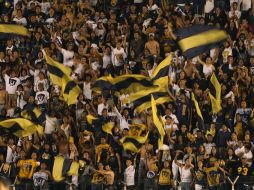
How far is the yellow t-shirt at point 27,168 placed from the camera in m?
22.1

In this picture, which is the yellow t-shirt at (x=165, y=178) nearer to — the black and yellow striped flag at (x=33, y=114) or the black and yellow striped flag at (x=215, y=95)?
the black and yellow striped flag at (x=215, y=95)

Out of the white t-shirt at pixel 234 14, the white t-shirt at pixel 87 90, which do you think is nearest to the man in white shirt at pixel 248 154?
the white t-shirt at pixel 87 90

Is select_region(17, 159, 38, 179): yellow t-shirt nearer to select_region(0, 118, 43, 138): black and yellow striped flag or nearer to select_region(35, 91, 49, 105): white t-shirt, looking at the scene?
select_region(0, 118, 43, 138): black and yellow striped flag

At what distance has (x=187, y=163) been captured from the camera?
21.2 m

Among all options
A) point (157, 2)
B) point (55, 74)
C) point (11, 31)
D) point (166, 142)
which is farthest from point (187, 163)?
point (157, 2)

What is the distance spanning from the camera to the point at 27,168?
72.9 ft

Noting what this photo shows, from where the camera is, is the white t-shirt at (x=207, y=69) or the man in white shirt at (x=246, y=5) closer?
the white t-shirt at (x=207, y=69)

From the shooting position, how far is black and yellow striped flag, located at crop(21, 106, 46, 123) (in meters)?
23.2

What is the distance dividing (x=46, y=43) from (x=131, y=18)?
2612 millimetres

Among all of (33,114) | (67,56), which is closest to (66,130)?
(33,114)

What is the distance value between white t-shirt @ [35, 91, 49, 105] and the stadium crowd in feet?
0.10

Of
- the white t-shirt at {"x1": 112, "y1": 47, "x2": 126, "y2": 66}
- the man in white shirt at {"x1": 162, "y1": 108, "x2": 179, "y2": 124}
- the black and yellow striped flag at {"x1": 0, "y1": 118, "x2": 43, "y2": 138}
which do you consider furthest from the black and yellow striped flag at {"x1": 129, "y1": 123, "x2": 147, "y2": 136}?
the white t-shirt at {"x1": 112, "y1": 47, "x2": 126, "y2": 66}

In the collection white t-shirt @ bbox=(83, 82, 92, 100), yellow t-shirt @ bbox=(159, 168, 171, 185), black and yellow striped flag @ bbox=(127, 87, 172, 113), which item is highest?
white t-shirt @ bbox=(83, 82, 92, 100)

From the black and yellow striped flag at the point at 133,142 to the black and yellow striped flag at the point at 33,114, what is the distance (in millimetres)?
2455
